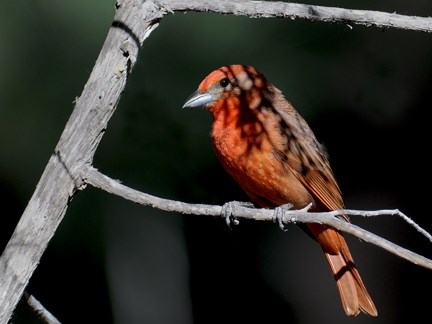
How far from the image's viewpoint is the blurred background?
169 inches

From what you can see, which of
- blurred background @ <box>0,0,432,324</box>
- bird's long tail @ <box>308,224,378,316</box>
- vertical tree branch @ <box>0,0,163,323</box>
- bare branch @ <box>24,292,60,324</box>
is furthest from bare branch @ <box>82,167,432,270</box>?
blurred background @ <box>0,0,432,324</box>

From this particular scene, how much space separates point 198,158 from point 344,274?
3.50 feet

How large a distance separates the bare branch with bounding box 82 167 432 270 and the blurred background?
1.68 metres

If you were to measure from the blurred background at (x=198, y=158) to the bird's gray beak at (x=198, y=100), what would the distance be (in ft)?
2.12

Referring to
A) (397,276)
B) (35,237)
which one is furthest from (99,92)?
(397,276)

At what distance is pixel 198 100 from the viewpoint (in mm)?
3645

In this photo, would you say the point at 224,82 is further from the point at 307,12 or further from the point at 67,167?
the point at 67,167


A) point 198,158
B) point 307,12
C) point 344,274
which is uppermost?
point 307,12

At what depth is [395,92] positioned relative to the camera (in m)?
4.71

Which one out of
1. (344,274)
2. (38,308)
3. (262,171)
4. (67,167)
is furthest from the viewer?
(344,274)

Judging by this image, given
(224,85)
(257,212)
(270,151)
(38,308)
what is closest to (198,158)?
(224,85)

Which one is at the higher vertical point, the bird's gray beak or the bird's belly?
the bird's gray beak

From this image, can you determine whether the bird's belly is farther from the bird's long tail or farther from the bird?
the bird's long tail

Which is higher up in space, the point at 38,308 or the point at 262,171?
the point at 262,171
